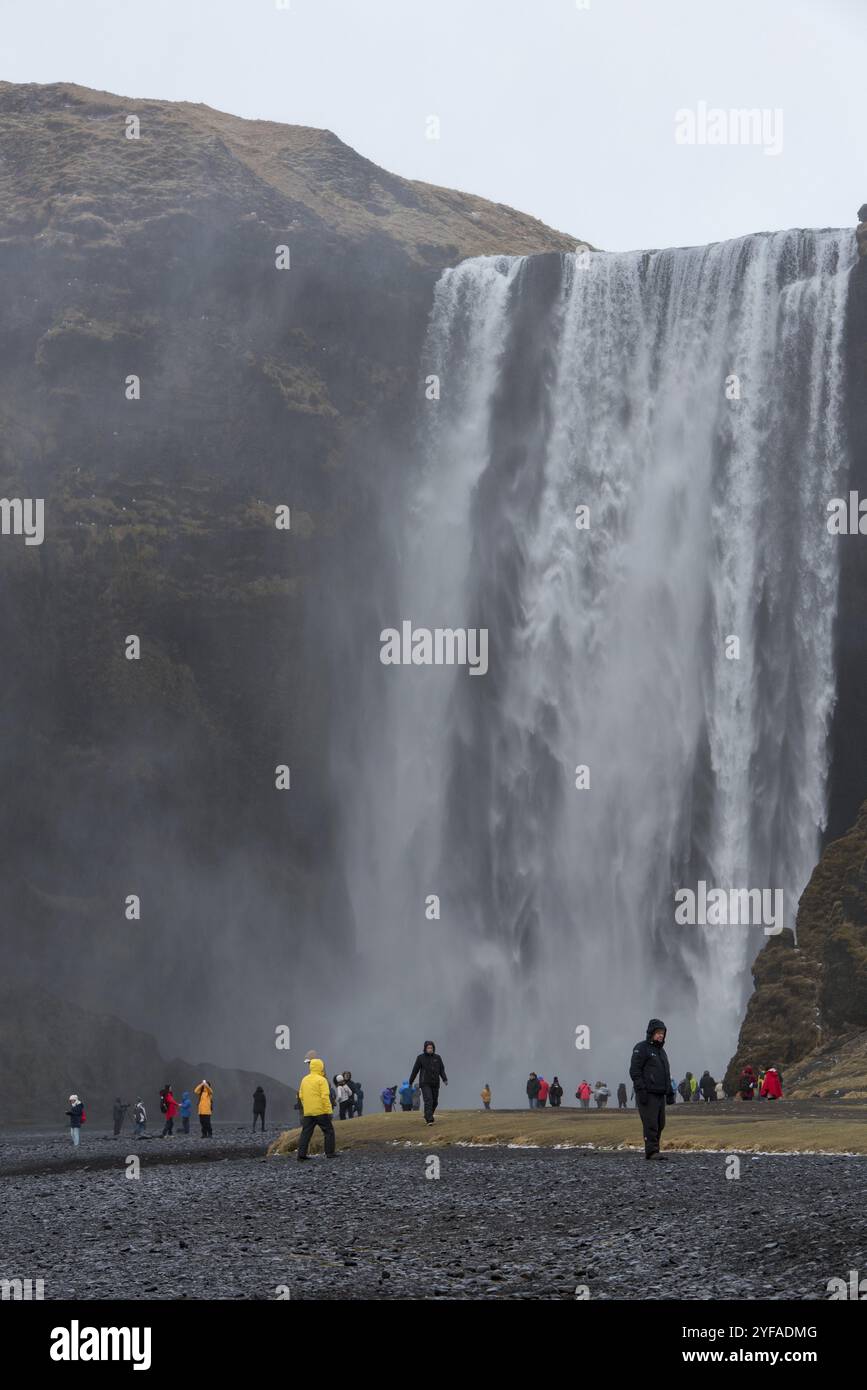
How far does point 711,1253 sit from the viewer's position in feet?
49.1

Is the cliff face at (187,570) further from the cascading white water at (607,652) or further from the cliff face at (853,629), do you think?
the cliff face at (853,629)

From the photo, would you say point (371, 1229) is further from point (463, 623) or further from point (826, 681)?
point (463, 623)

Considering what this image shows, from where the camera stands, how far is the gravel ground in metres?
14.2

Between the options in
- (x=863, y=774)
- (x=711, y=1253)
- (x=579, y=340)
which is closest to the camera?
(x=711, y=1253)

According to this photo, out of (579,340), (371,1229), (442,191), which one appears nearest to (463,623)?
(579,340)

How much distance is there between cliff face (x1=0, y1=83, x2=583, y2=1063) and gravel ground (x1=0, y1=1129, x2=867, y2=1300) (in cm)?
4195

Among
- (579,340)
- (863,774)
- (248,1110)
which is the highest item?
(579,340)

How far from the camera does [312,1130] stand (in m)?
27.7

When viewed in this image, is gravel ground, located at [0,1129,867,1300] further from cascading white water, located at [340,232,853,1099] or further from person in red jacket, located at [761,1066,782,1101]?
cascading white water, located at [340,232,853,1099]

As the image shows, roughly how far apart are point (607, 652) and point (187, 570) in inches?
689

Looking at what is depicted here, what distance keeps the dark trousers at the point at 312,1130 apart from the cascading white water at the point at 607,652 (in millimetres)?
31528

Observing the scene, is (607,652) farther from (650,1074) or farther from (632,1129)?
(650,1074)

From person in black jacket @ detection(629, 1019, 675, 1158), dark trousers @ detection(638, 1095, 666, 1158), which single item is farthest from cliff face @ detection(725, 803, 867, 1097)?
person in black jacket @ detection(629, 1019, 675, 1158)
